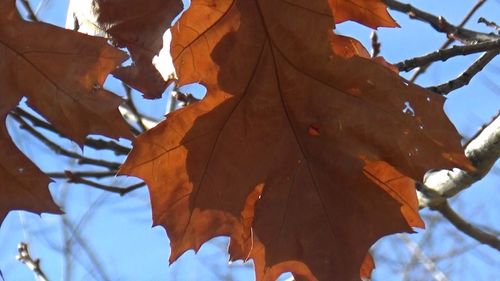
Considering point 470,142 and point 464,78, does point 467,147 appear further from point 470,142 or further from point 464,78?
point 464,78

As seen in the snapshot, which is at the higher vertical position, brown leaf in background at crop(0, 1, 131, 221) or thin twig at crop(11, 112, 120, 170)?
Result: brown leaf in background at crop(0, 1, 131, 221)

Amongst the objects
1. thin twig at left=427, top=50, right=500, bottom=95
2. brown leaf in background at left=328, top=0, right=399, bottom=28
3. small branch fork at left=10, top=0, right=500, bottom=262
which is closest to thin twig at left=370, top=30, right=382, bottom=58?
small branch fork at left=10, top=0, right=500, bottom=262

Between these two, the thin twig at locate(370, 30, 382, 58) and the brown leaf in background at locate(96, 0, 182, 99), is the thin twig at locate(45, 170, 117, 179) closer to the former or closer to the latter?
the thin twig at locate(370, 30, 382, 58)

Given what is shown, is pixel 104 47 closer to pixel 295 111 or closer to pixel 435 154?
pixel 295 111

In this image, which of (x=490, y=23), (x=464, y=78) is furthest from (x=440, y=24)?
(x=464, y=78)

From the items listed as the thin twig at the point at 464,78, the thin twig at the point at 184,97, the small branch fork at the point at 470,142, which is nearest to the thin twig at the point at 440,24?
the small branch fork at the point at 470,142

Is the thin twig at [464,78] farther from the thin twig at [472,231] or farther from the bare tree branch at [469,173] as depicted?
the thin twig at [472,231]
